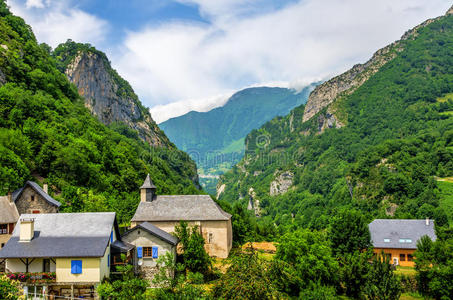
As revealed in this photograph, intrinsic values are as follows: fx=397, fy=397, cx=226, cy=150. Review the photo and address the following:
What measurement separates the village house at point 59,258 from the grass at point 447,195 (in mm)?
75473

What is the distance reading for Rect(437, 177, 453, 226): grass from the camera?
87444 millimetres

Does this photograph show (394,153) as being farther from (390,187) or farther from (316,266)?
(316,266)

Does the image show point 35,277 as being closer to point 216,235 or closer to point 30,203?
point 30,203

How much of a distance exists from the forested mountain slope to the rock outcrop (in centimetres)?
3690

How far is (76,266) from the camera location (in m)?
29.2

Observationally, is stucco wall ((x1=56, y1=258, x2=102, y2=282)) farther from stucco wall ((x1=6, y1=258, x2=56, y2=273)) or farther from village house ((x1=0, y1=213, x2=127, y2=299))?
stucco wall ((x1=6, y1=258, x2=56, y2=273))

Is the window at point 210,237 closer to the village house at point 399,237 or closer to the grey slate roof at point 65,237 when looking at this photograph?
the grey slate roof at point 65,237

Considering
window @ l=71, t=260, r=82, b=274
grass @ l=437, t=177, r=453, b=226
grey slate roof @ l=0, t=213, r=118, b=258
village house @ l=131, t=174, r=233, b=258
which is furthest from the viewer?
grass @ l=437, t=177, r=453, b=226

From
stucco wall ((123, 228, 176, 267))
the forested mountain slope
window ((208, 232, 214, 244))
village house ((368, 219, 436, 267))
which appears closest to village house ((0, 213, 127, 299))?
stucco wall ((123, 228, 176, 267))

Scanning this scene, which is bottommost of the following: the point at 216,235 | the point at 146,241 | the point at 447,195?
the point at 216,235

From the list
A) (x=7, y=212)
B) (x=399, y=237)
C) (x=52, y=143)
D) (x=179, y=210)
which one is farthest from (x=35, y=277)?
(x=399, y=237)

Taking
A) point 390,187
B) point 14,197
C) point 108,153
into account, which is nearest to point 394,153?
point 390,187

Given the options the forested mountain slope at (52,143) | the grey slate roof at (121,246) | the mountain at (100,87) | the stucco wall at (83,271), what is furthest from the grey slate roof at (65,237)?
the mountain at (100,87)

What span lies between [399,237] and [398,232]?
0.99 m
